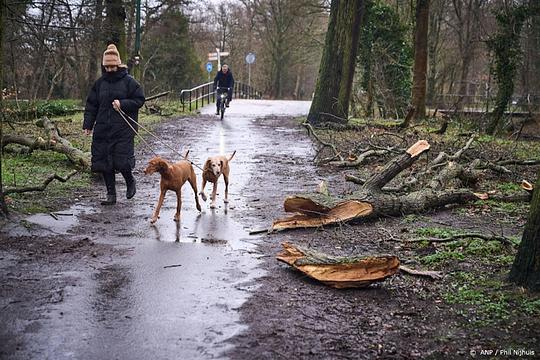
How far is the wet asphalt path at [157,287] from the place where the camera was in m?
4.31

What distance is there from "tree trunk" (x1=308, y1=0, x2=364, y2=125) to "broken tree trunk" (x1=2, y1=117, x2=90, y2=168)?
10746 millimetres

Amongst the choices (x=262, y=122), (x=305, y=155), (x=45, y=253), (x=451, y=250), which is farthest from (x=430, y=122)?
(x=45, y=253)

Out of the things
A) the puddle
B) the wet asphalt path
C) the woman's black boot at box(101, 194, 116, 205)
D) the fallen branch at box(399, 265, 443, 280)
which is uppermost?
the fallen branch at box(399, 265, 443, 280)

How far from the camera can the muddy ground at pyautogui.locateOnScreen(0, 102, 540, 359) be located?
169 inches

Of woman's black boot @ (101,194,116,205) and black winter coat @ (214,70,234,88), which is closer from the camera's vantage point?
woman's black boot @ (101,194,116,205)

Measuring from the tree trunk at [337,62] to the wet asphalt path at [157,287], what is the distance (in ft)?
37.0

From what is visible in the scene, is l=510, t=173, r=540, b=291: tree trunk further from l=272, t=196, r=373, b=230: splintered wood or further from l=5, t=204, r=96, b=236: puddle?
l=5, t=204, r=96, b=236: puddle

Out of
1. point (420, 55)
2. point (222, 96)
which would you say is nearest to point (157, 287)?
point (420, 55)

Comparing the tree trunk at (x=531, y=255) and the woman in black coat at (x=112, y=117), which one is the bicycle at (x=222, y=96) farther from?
Result: the tree trunk at (x=531, y=255)

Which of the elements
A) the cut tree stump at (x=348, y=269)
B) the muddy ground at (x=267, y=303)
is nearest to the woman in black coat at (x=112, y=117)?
the muddy ground at (x=267, y=303)

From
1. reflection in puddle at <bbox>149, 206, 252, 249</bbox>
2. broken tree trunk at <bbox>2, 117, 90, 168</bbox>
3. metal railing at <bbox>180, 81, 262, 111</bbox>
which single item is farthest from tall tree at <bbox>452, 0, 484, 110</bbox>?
reflection in puddle at <bbox>149, 206, 252, 249</bbox>

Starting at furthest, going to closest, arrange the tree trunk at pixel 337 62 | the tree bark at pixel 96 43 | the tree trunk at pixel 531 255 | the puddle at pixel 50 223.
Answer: the tree trunk at pixel 337 62 < the tree bark at pixel 96 43 < the puddle at pixel 50 223 < the tree trunk at pixel 531 255

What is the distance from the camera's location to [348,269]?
5590mm

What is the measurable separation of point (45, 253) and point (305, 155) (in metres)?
9.79
